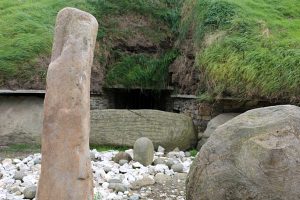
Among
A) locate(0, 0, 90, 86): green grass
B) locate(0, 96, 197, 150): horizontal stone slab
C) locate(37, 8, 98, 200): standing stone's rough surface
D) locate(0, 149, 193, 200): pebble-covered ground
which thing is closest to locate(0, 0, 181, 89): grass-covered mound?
locate(0, 0, 90, 86): green grass

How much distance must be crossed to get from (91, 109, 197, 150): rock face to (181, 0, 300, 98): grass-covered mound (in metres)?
0.86

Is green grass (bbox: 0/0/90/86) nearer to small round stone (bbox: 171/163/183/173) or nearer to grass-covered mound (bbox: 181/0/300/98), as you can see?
grass-covered mound (bbox: 181/0/300/98)

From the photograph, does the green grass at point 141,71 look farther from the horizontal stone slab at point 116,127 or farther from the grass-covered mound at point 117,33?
the horizontal stone slab at point 116,127

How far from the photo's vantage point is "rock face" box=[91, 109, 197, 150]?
8461 millimetres

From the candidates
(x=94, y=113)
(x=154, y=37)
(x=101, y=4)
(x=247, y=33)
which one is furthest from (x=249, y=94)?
(x=101, y=4)

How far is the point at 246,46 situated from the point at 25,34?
14.6ft

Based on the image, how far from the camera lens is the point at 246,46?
322 inches

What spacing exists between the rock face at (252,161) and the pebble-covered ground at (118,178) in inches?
55.9

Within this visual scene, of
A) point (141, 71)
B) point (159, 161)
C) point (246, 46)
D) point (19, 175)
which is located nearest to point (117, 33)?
point (141, 71)

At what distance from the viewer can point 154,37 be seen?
10719mm

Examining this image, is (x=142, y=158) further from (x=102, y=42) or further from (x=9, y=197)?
(x=102, y=42)

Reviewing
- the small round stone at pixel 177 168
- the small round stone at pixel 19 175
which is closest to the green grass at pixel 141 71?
the small round stone at pixel 177 168

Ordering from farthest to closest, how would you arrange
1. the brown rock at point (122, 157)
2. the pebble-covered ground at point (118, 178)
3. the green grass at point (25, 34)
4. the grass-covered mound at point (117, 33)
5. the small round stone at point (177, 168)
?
1. the grass-covered mound at point (117, 33)
2. the green grass at point (25, 34)
3. the brown rock at point (122, 157)
4. the small round stone at point (177, 168)
5. the pebble-covered ground at point (118, 178)

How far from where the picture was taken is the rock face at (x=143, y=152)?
6.78 m
